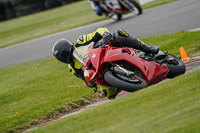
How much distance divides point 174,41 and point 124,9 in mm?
8401

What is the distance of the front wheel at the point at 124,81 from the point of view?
7887 mm

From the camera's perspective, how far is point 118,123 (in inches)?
242

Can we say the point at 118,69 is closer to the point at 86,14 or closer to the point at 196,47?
the point at 196,47

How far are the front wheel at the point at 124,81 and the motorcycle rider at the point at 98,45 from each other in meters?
0.59

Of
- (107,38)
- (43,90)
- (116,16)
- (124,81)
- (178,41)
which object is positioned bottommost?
(116,16)

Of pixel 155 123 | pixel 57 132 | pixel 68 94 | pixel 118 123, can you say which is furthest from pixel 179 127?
pixel 68 94

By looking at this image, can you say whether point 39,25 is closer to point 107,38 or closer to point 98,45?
point 98,45

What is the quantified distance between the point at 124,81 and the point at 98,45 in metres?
1.02

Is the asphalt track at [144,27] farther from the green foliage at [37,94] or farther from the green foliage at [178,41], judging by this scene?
the green foliage at [37,94]

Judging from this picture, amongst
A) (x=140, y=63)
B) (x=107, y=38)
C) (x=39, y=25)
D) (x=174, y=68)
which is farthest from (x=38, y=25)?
(x=140, y=63)

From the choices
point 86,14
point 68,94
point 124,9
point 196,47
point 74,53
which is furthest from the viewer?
point 86,14

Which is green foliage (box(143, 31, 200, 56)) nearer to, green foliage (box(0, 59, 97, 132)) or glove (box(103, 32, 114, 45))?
green foliage (box(0, 59, 97, 132))

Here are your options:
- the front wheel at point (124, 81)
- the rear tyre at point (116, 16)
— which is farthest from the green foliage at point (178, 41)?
the rear tyre at point (116, 16)

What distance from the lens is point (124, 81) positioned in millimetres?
7953
